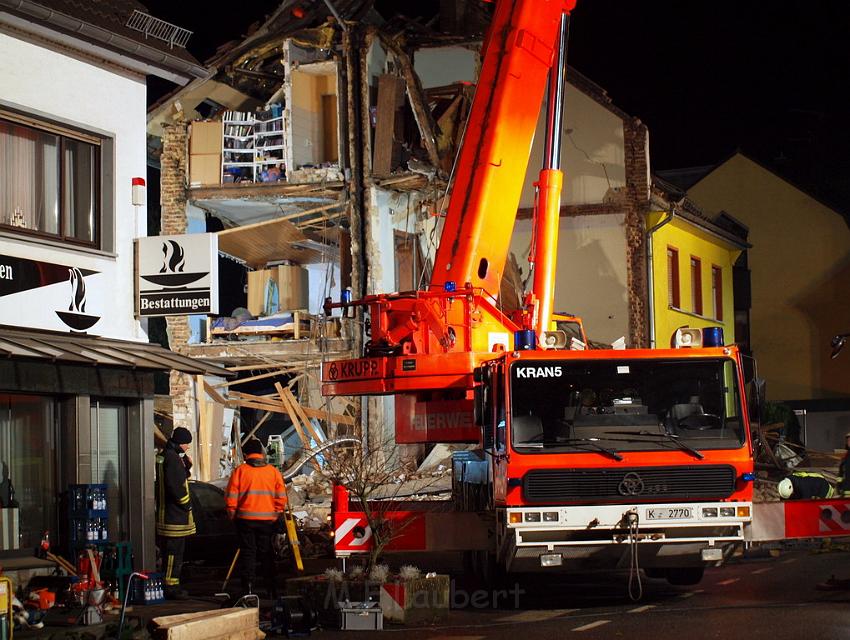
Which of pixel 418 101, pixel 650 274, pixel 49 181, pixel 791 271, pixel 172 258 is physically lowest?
pixel 172 258

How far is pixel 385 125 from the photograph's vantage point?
1050 inches

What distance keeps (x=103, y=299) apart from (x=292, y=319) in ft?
39.6

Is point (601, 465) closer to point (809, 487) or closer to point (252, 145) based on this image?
point (809, 487)

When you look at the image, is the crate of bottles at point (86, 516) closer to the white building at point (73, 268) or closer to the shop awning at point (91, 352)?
the white building at point (73, 268)

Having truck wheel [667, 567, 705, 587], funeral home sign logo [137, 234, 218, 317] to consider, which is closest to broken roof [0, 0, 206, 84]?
funeral home sign logo [137, 234, 218, 317]

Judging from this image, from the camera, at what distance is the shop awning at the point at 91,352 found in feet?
42.1

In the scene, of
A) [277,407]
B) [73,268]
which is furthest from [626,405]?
[277,407]

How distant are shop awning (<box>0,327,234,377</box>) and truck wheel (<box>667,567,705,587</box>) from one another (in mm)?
5440

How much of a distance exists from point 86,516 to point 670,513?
6093 millimetres

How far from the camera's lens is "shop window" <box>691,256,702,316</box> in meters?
37.0

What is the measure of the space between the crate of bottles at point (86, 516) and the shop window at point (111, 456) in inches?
23.0

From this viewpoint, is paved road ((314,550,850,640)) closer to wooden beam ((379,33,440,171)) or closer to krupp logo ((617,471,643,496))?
krupp logo ((617,471,643,496))

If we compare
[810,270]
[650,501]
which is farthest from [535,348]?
[810,270]

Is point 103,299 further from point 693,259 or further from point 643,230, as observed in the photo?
point 693,259
